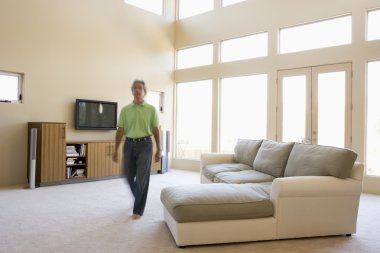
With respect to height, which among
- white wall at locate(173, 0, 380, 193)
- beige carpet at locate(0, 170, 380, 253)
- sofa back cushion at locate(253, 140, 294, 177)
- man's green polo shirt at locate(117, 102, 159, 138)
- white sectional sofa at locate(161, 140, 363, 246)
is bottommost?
beige carpet at locate(0, 170, 380, 253)

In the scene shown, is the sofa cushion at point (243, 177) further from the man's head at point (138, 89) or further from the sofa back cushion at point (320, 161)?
the man's head at point (138, 89)

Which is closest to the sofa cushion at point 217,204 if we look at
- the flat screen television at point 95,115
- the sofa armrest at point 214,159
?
the sofa armrest at point 214,159

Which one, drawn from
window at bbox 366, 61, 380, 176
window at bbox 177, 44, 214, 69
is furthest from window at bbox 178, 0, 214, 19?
window at bbox 366, 61, 380, 176

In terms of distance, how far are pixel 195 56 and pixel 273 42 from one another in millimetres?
2063

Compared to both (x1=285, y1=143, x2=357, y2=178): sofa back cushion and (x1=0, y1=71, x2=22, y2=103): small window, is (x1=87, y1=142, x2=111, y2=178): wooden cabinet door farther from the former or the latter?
(x1=285, y1=143, x2=357, y2=178): sofa back cushion

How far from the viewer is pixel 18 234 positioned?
2.72m

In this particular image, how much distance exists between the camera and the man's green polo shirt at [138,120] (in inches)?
128

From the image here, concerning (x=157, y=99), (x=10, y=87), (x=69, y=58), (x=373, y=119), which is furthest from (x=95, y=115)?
(x=373, y=119)

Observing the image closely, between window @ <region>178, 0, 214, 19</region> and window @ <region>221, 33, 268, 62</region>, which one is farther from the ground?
window @ <region>178, 0, 214, 19</region>

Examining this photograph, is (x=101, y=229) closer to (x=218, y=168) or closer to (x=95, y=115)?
(x=218, y=168)

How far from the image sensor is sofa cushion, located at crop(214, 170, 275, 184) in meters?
3.35

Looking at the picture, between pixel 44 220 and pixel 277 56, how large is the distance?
474cm

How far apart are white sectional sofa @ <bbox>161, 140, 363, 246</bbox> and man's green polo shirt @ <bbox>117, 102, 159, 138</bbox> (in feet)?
2.29

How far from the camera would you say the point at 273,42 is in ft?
19.5
